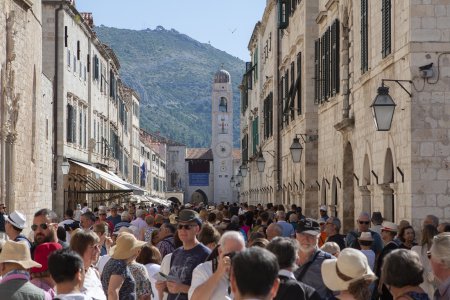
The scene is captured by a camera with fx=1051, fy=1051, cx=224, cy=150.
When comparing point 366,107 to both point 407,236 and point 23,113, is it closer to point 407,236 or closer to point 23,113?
point 407,236

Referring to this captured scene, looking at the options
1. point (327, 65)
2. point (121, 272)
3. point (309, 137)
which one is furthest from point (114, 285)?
point (309, 137)

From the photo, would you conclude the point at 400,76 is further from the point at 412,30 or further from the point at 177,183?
the point at 177,183

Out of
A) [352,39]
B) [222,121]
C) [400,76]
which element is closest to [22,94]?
[352,39]

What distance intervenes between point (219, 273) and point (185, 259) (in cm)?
167

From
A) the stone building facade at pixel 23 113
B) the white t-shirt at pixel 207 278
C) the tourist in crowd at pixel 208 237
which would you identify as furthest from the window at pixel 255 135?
the white t-shirt at pixel 207 278

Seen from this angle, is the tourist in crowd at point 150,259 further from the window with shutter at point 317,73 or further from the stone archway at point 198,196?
the stone archway at point 198,196

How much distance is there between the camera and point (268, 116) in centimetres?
4556

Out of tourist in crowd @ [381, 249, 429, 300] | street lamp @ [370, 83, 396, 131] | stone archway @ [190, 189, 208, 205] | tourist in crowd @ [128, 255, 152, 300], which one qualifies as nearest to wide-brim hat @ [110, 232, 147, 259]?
tourist in crowd @ [128, 255, 152, 300]

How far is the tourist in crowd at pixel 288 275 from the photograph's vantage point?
6.75m

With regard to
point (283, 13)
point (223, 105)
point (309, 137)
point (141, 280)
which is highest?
point (223, 105)

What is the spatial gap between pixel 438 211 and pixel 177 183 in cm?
12323

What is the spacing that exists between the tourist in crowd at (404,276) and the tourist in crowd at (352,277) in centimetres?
17

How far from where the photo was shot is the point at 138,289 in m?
9.79

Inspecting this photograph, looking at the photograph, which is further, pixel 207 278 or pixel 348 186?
pixel 348 186
